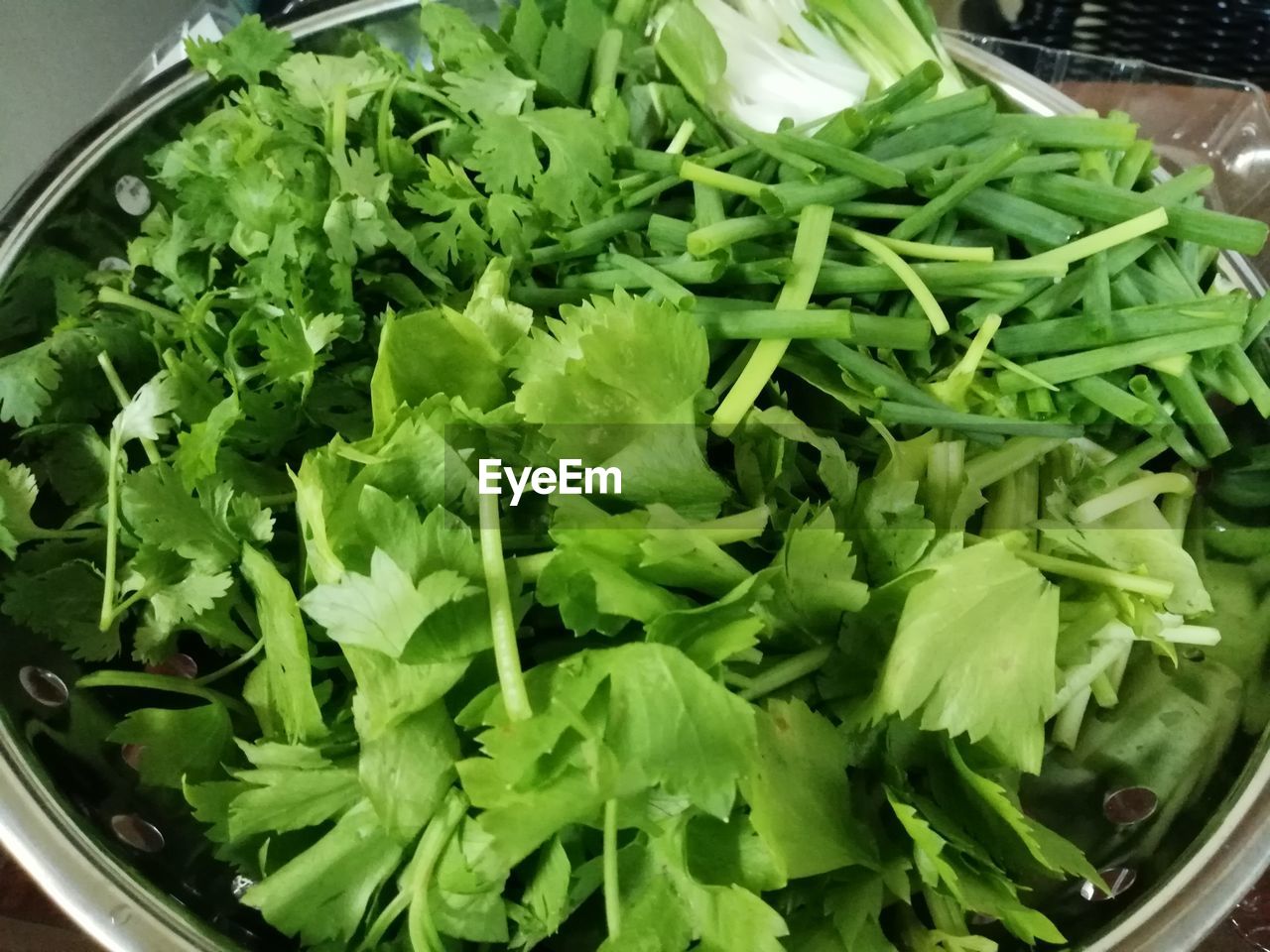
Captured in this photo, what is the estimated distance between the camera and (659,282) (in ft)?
2.66

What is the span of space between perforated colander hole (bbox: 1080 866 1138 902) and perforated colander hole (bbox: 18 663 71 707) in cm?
82

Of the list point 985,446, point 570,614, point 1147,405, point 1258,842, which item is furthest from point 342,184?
point 1258,842

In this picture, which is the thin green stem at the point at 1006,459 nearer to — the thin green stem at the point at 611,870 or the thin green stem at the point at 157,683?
the thin green stem at the point at 611,870

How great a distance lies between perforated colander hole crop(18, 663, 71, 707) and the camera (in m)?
0.77

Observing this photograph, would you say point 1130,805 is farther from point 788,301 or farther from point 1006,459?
point 788,301

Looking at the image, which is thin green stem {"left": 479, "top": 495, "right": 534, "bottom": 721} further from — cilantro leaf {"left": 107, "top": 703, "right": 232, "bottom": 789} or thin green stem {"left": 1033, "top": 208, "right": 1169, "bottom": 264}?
thin green stem {"left": 1033, "top": 208, "right": 1169, "bottom": 264}

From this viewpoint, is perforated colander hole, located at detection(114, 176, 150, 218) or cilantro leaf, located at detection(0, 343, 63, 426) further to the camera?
perforated colander hole, located at detection(114, 176, 150, 218)

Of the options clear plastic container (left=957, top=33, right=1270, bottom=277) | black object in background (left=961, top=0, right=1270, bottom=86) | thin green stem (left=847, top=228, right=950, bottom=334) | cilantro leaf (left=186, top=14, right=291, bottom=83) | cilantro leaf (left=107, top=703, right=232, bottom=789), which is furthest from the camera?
black object in background (left=961, top=0, right=1270, bottom=86)

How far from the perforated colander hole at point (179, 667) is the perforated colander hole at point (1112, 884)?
74cm

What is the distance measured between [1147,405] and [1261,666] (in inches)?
9.4

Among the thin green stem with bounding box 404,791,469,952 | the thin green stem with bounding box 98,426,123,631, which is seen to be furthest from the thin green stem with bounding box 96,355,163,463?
the thin green stem with bounding box 404,791,469,952

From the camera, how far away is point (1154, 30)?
1496 millimetres

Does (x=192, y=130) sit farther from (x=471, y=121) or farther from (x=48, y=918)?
(x=48, y=918)

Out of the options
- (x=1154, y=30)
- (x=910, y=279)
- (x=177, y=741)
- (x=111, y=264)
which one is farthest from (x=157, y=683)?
(x=1154, y=30)
